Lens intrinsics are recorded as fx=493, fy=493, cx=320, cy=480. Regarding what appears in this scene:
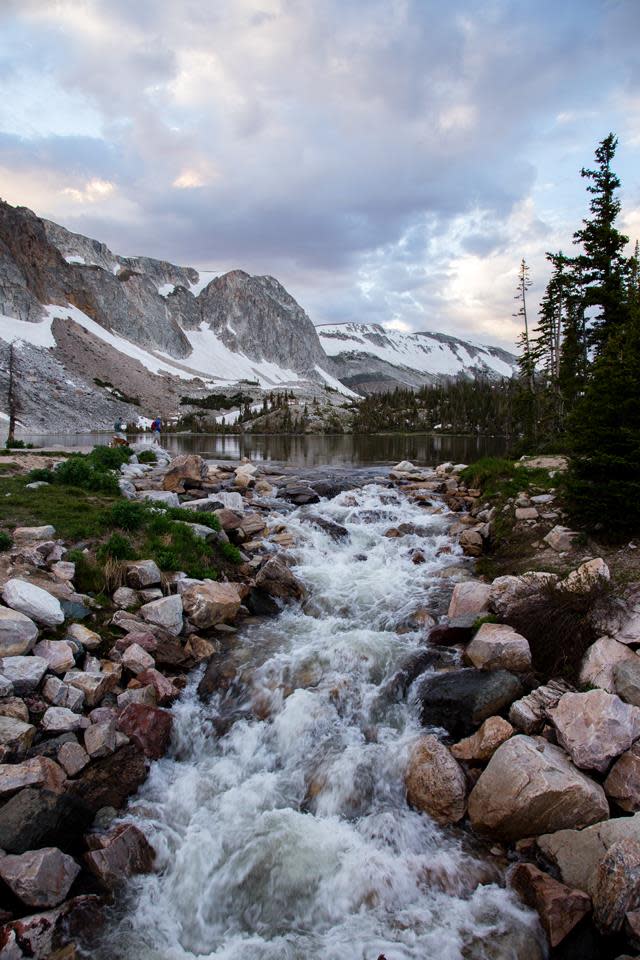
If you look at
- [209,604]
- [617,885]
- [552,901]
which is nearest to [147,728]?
[209,604]

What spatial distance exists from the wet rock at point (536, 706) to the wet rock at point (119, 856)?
502cm

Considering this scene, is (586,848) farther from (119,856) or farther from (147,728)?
(147,728)

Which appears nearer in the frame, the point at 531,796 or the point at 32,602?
the point at 531,796

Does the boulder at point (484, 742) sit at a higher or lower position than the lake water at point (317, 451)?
lower

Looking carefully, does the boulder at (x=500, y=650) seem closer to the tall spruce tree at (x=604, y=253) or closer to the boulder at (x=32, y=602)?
the boulder at (x=32, y=602)

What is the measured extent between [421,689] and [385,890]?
315cm

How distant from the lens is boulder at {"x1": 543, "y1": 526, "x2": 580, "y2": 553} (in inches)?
474

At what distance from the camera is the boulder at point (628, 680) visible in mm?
6739

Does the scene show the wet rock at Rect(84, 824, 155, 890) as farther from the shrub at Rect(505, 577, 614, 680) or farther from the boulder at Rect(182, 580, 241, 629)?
the shrub at Rect(505, 577, 614, 680)

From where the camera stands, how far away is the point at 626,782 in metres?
5.79

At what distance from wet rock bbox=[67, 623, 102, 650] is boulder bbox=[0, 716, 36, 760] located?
202 cm

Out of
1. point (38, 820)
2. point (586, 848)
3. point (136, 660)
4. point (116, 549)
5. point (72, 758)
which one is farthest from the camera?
point (116, 549)

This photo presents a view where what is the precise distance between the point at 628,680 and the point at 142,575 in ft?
29.3

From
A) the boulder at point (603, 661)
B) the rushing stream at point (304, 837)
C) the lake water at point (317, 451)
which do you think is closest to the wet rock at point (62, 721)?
the rushing stream at point (304, 837)
